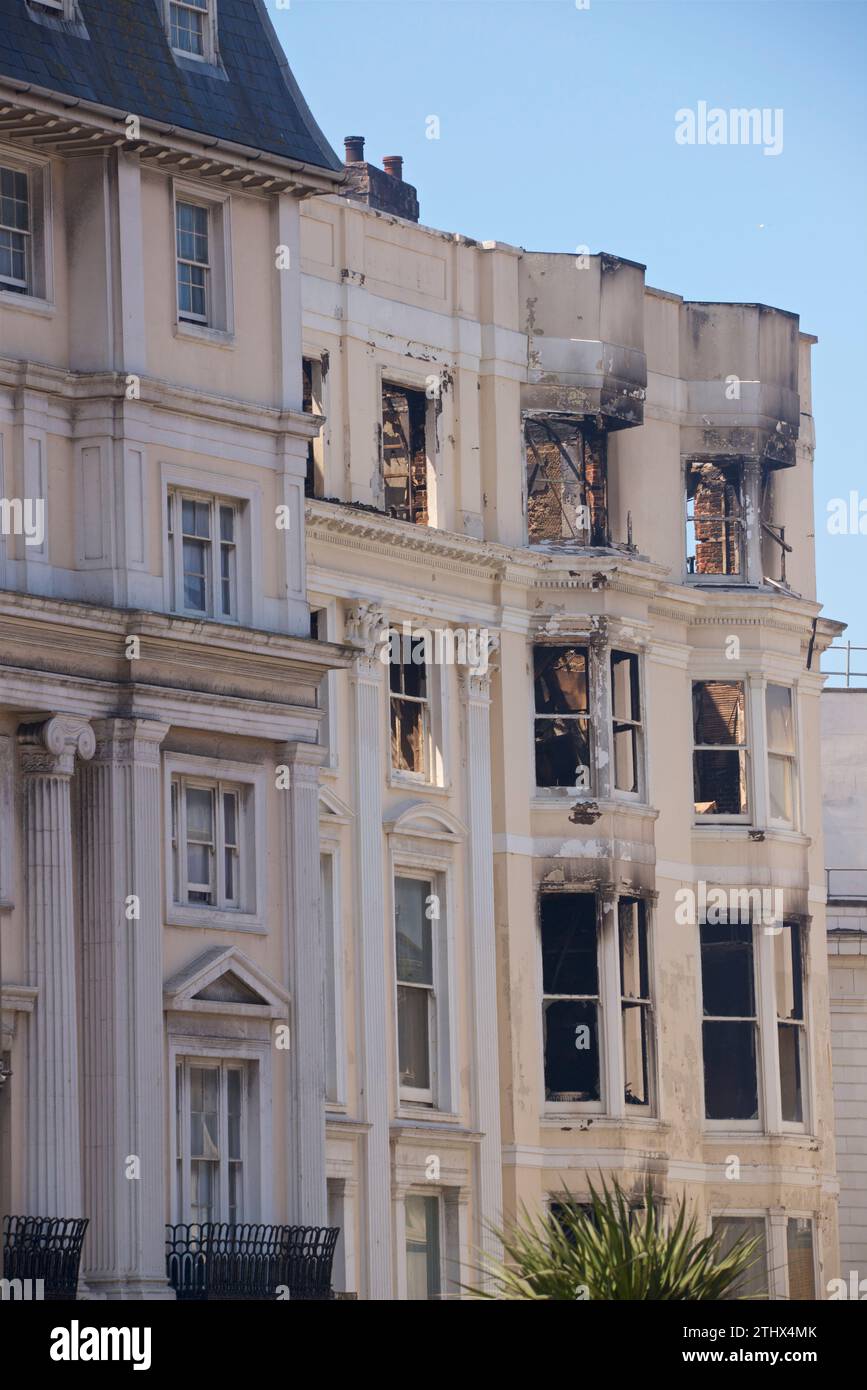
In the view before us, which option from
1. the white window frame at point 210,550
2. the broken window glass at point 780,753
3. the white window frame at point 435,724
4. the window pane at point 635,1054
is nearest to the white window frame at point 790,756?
the broken window glass at point 780,753

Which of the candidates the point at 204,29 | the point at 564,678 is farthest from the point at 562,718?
the point at 204,29

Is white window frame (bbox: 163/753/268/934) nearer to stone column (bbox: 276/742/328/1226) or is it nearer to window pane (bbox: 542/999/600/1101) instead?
stone column (bbox: 276/742/328/1226)

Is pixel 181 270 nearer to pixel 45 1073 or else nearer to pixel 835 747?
pixel 45 1073

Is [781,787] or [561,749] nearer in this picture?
[561,749]

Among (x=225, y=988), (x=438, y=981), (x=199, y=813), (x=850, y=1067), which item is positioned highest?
(x=199, y=813)

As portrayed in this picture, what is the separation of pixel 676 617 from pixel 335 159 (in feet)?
31.5

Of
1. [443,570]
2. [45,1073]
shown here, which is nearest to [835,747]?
[443,570]

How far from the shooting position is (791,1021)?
1919 inches

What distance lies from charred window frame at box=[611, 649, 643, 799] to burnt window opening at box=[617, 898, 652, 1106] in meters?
1.54

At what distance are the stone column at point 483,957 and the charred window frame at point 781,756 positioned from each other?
5.05 metres

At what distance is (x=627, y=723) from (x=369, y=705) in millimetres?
4466

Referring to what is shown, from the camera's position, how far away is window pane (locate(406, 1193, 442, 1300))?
44062 mm

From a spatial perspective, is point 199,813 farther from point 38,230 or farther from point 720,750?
point 720,750

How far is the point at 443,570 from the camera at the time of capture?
151 ft
